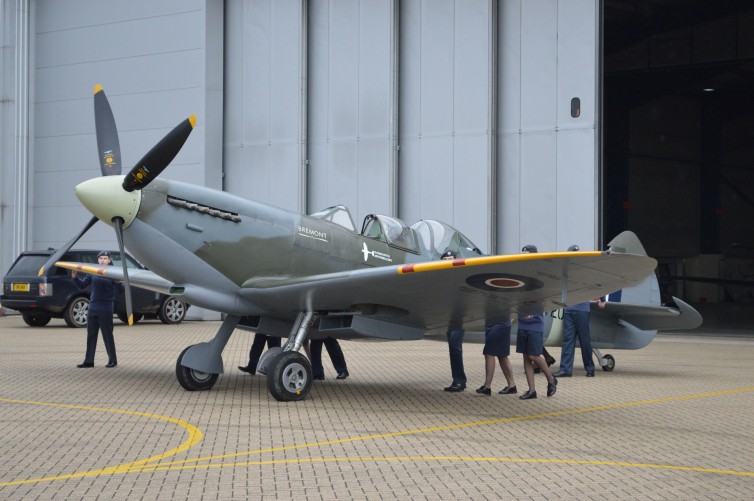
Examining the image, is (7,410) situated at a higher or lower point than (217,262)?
lower

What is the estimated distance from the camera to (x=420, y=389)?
39.5 feet

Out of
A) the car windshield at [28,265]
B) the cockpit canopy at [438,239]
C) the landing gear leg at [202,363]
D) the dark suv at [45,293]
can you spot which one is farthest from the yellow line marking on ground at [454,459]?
the car windshield at [28,265]

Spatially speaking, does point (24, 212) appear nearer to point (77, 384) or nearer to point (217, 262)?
point (77, 384)

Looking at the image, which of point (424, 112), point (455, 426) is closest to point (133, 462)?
point (455, 426)

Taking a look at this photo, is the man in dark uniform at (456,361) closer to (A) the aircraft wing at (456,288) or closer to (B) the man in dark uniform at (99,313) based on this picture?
(A) the aircraft wing at (456,288)

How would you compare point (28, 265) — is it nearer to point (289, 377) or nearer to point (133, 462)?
point (289, 377)

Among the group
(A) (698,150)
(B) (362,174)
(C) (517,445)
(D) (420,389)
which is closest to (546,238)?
(B) (362,174)

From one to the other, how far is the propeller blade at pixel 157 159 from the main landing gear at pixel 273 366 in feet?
6.97

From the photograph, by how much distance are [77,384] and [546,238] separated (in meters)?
12.1

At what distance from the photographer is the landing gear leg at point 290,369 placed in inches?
406

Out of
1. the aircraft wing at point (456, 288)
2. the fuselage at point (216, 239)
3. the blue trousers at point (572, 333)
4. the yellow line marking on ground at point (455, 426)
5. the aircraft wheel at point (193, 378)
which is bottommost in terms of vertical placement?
the yellow line marking on ground at point (455, 426)

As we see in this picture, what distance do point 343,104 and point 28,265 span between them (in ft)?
27.0

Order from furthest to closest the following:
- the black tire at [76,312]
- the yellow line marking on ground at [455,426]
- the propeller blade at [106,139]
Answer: the black tire at [76,312]
the propeller blade at [106,139]
the yellow line marking on ground at [455,426]

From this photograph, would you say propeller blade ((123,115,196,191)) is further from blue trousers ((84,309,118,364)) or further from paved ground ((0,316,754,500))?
blue trousers ((84,309,118,364))
